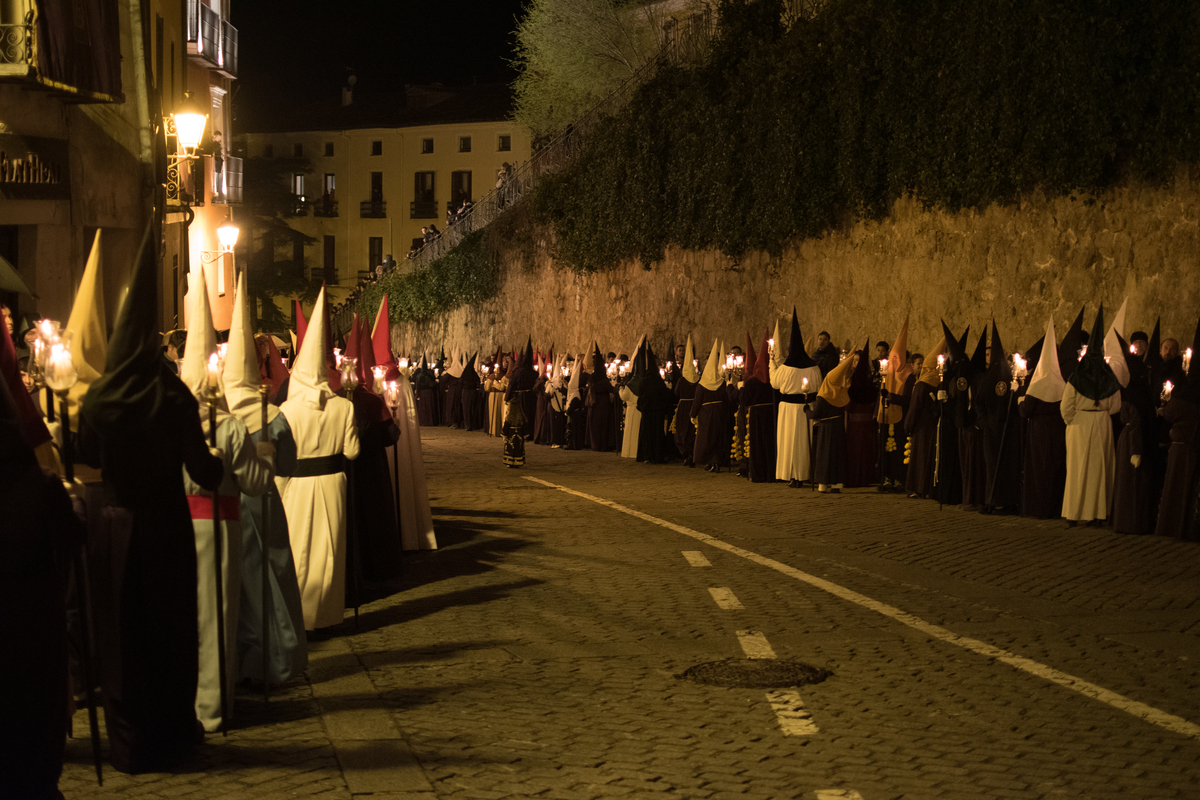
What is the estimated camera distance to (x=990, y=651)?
→ 845cm

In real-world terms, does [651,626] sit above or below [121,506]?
below

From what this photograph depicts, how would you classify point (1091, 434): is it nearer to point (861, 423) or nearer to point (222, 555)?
point (861, 423)

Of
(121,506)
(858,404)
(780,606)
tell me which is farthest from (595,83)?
(121,506)

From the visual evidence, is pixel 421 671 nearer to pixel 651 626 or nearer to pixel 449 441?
pixel 651 626

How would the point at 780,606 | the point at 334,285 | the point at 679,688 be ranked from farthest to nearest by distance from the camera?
the point at 334,285 < the point at 780,606 < the point at 679,688

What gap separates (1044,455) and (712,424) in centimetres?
787

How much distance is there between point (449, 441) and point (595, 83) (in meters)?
18.9

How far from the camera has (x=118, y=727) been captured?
6098 millimetres

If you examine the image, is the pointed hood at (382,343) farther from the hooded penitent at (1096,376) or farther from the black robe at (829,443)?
the black robe at (829,443)

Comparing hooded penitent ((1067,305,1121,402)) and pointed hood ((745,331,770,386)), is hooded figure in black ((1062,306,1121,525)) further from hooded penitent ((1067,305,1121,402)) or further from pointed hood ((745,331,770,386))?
pointed hood ((745,331,770,386))

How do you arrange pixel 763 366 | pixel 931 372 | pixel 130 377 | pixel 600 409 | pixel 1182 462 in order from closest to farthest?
pixel 130 377 < pixel 1182 462 < pixel 931 372 < pixel 763 366 < pixel 600 409

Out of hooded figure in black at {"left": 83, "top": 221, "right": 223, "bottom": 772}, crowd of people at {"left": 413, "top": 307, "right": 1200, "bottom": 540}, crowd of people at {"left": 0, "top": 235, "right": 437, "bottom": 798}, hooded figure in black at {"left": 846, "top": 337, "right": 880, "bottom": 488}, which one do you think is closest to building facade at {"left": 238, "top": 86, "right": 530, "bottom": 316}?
crowd of people at {"left": 413, "top": 307, "right": 1200, "bottom": 540}

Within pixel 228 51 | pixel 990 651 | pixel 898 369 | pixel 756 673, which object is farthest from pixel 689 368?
pixel 228 51

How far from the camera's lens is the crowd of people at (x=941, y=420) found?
14.4m
